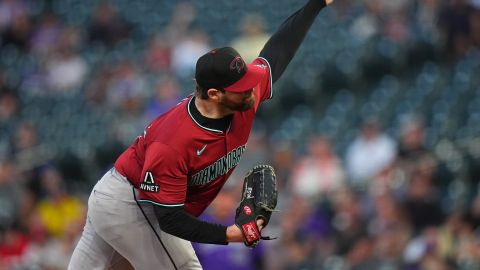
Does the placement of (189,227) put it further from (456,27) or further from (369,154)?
(456,27)

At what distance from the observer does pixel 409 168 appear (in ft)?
30.4

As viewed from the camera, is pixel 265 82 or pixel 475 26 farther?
pixel 475 26

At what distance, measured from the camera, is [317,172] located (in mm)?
10203

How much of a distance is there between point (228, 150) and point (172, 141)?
331 mm

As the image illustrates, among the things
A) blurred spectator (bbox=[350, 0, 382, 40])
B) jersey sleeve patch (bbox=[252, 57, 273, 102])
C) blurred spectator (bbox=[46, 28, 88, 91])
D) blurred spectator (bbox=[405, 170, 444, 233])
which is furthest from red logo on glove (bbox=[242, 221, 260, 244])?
blurred spectator (bbox=[46, 28, 88, 91])

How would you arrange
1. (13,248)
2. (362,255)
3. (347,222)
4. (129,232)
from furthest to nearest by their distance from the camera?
(13,248) → (347,222) → (362,255) → (129,232)

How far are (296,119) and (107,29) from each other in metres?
4.36

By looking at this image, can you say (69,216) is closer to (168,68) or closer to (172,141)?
(168,68)

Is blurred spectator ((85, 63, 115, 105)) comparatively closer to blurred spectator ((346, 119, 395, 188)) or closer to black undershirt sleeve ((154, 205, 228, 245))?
blurred spectator ((346, 119, 395, 188))

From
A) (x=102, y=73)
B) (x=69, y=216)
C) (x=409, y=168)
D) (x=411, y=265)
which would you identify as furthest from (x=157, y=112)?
(x=411, y=265)

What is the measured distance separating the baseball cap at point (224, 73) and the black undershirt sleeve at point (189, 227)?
591mm

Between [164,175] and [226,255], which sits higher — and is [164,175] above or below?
above

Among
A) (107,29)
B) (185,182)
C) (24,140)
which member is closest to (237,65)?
(185,182)

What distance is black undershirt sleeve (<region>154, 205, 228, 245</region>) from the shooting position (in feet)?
15.0
